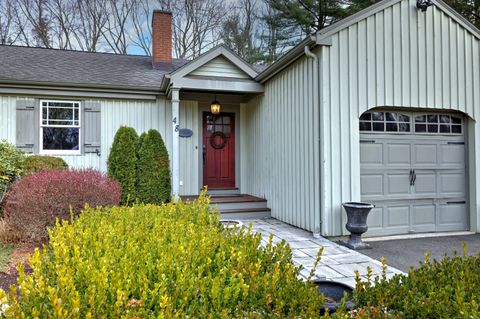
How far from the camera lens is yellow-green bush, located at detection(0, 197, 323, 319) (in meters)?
1.71

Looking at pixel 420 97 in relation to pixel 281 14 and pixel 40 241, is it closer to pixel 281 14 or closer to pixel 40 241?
pixel 40 241

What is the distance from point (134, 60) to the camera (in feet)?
34.7

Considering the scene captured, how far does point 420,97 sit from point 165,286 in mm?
5650

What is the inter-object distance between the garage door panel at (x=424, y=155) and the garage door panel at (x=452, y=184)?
0.32m

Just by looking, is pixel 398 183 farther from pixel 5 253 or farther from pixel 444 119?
pixel 5 253

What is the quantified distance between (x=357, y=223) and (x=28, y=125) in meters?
7.11

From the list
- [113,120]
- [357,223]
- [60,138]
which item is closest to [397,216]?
[357,223]

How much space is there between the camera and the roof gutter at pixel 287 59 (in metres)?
5.55

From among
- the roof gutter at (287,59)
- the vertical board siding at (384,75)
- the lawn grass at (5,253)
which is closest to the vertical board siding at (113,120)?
the roof gutter at (287,59)

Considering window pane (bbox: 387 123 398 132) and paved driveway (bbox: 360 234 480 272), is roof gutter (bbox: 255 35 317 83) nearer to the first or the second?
window pane (bbox: 387 123 398 132)

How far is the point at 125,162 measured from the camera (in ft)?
24.4

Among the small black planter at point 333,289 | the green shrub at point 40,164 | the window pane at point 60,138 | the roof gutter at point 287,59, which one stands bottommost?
the small black planter at point 333,289

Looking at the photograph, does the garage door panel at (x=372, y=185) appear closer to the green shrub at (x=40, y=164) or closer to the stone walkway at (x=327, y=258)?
the stone walkway at (x=327, y=258)

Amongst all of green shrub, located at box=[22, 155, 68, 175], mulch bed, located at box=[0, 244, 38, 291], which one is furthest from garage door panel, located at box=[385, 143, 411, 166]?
green shrub, located at box=[22, 155, 68, 175]
